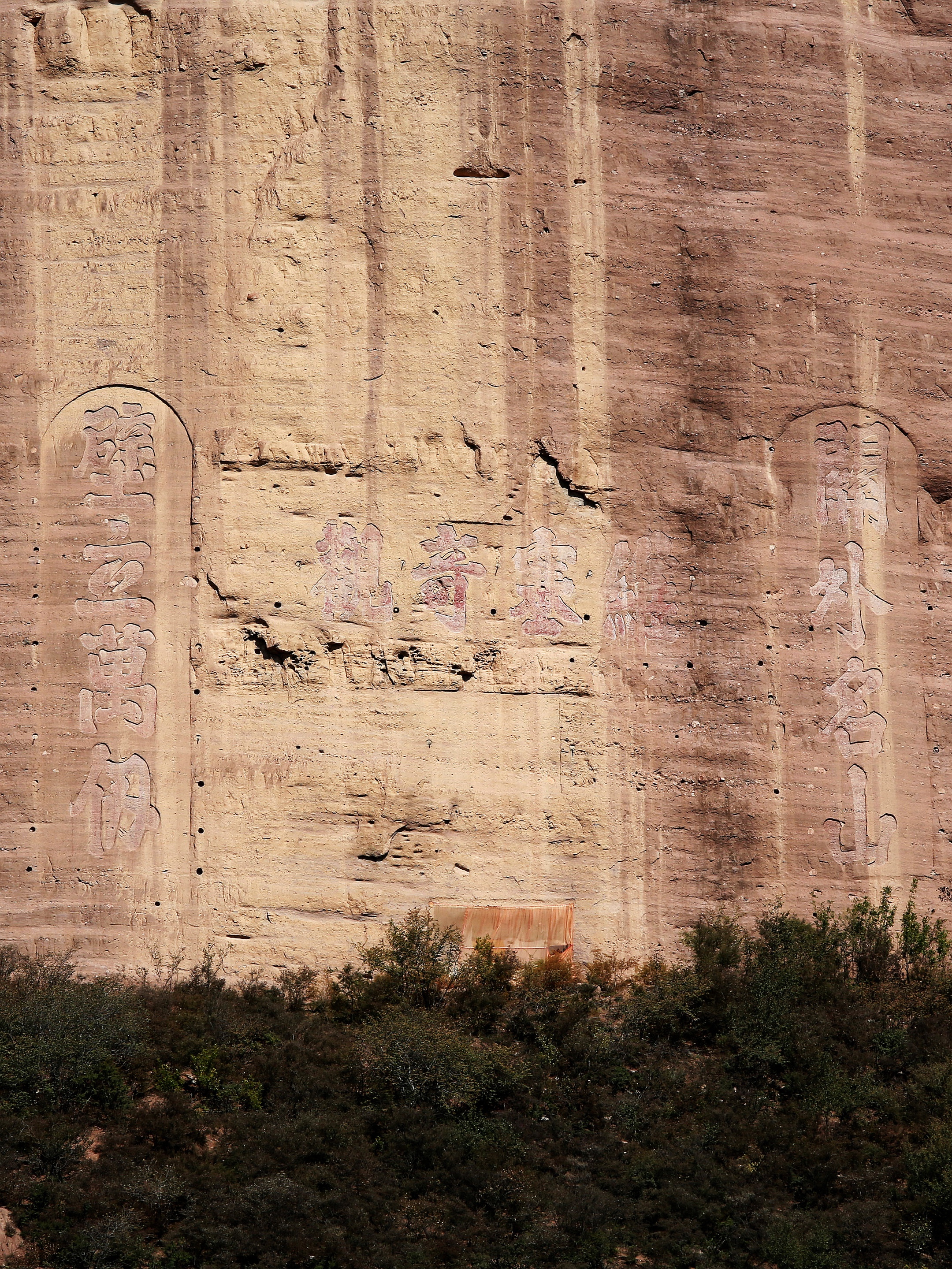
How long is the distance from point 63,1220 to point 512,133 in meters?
10.1

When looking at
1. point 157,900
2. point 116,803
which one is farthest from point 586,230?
point 157,900

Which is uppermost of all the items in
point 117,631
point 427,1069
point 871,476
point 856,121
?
point 856,121

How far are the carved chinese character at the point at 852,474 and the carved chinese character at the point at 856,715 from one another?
138 centimetres

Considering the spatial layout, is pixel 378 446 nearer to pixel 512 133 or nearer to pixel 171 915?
pixel 512 133

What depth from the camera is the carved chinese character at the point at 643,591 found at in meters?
12.9

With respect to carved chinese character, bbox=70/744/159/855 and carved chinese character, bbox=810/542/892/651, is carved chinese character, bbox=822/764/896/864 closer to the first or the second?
carved chinese character, bbox=810/542/892/651

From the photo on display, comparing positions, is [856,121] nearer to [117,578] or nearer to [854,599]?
[854,599]

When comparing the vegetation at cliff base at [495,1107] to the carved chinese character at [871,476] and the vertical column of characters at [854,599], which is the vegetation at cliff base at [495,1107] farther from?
the carved chinese character at [871,476]

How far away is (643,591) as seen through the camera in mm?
13000

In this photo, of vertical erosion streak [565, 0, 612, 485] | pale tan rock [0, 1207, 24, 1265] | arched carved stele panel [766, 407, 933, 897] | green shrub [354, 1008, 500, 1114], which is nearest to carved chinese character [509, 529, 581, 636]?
vertical erosion streak [565, 0, 612, 485]

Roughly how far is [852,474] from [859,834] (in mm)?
3407

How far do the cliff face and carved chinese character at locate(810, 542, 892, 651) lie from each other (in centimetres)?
3

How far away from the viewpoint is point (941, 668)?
1317 centimetres

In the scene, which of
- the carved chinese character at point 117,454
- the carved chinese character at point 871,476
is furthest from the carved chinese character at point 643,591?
the carved chinese character at point 117,454
